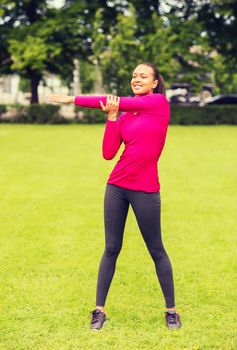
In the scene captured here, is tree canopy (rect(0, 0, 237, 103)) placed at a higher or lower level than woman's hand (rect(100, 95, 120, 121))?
higher

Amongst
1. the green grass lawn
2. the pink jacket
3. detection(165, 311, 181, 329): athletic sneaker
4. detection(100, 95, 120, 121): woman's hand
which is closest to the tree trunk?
the green grass lawn

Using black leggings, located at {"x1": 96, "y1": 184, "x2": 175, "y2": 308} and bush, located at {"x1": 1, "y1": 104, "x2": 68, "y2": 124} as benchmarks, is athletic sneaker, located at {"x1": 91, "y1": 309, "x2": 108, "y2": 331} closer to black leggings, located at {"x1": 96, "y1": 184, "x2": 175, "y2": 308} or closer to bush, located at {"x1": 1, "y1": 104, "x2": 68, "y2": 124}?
black leggings, located at {"x1": 96, "y1": 184, "x2": 175, "y2": 308}

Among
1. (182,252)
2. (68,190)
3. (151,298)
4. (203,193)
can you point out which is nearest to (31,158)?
(68,190)

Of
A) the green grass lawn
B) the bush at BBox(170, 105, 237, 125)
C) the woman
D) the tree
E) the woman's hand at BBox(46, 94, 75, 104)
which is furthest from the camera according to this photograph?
the tree

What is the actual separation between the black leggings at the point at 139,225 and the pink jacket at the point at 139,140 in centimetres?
9

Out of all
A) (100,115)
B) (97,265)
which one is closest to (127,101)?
(97,265)

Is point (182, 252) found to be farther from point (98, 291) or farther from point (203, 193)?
point (203, 193)

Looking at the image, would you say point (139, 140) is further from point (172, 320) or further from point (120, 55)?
point (120, 55)

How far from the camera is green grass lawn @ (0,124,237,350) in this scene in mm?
4910

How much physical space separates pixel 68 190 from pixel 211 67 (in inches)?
1173

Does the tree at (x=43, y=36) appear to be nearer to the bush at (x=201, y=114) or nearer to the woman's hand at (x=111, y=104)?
the bush at (x=201, y=114)

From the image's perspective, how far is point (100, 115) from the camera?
3672cm

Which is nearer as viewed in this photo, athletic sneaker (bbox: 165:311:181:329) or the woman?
the woman

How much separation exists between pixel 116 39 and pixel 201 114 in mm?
7118
